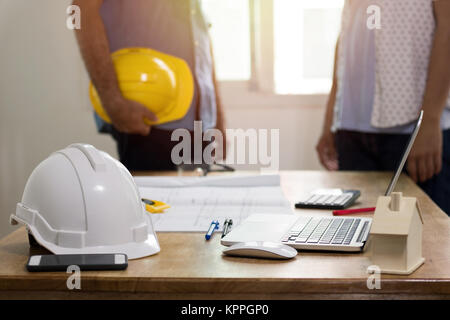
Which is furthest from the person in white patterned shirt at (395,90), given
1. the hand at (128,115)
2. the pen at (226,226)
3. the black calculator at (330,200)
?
the pen at (226,226)

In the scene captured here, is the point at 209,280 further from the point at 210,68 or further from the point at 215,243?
the point at 210,68

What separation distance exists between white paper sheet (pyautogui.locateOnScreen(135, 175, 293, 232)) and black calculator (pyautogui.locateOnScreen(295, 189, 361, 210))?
0.14 feet

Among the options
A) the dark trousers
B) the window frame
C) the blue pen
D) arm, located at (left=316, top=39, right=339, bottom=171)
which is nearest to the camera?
the blue pen

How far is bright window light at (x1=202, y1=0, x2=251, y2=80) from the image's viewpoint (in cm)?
Answer: 277

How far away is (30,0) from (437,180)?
2.08 metres

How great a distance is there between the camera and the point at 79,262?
786mm

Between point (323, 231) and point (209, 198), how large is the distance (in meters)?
0.38

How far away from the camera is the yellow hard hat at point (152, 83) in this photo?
1604 millimetres

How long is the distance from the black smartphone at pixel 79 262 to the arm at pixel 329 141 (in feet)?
4.18

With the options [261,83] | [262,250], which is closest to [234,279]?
[262,250]

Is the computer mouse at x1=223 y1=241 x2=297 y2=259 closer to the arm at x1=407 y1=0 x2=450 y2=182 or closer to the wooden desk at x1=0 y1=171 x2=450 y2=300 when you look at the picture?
the wooden desk at x1=0 y1=171 x2=450 y2=300

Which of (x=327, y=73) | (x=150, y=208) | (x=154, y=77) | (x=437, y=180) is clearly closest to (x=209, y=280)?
(x=150, y=208)

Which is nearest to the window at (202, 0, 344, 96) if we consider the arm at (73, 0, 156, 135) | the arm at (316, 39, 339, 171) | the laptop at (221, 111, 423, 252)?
the arm at (316, 39, 339, 171)

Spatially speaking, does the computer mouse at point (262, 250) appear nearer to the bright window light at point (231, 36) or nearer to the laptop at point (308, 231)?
the laptop at point (308, 231)
